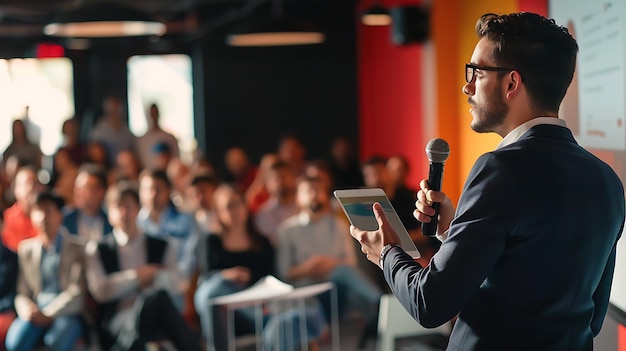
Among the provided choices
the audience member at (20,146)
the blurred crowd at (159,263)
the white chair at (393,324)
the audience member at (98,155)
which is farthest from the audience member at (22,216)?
the audience member at (20,146)

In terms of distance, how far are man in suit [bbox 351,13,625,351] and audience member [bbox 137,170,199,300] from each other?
4.34m

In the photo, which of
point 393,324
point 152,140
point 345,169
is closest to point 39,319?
point 393,324

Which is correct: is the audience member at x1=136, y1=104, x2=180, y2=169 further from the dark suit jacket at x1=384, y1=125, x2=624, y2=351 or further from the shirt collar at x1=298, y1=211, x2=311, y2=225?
the dark suit jacket at x1=384, y1=125, x2=624, y2=351

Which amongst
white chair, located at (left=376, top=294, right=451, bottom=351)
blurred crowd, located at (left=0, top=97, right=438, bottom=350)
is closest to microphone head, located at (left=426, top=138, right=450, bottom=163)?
white chair, located at (left=376, top=294, right=451, bottom=351)

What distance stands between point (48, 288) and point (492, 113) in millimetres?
4156

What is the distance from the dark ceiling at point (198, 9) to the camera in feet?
41.1

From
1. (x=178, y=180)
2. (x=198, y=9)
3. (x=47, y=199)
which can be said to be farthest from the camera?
(x=198, y=9)

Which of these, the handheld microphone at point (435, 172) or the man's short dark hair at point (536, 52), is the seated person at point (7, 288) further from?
the man's short dark hair at point (536, 52)

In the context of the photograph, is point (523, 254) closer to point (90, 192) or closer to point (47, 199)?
point (47, 199)

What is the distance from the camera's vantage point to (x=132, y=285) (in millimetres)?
5367

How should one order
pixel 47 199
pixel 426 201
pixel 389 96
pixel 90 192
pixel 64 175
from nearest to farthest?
pixel 426 201 < pixel 47 199 < pixel 90 192 < pixel 64 175 < pixel 389 96

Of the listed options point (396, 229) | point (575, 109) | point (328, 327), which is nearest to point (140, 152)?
point (328, 327)

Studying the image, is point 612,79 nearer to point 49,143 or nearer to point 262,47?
point 262,47

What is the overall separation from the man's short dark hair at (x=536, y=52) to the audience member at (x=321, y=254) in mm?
4087
